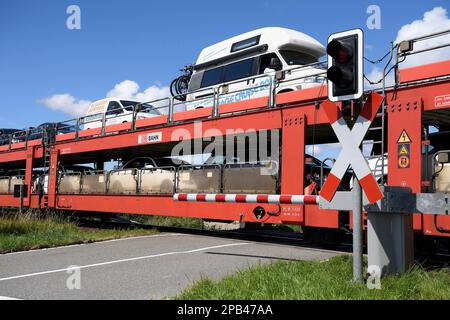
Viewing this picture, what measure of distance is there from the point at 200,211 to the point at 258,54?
4790mm

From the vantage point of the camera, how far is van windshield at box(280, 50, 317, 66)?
41.7ft

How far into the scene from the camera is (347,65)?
209 inches

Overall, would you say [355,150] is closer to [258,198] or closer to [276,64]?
[258,198]

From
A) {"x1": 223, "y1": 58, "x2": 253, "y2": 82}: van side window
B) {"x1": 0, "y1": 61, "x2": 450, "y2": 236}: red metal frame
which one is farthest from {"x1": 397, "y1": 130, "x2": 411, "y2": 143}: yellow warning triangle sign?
{"x1": 223, "y1": 58, "x2": 253, "y2": 82}: van side window

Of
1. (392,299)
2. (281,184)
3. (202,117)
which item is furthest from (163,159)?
(392,299)

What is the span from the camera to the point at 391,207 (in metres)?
5.43

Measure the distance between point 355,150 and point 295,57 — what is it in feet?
27.0

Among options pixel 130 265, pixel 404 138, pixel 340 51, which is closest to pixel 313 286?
pixel 340 51

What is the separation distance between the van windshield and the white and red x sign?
7480 mm

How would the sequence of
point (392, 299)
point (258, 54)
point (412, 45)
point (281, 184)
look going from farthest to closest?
point (258, 54) < point (281, 184) < point (412, 45) < point (392, 299)

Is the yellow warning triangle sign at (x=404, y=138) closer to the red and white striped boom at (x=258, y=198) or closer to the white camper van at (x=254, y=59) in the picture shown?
the red and white striped boom at (x=258, y=198)

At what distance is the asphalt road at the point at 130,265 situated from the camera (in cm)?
577

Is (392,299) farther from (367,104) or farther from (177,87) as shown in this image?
(177,87)

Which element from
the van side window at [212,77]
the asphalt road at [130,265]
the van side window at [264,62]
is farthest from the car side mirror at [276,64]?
the asphalt road at [130,265]
